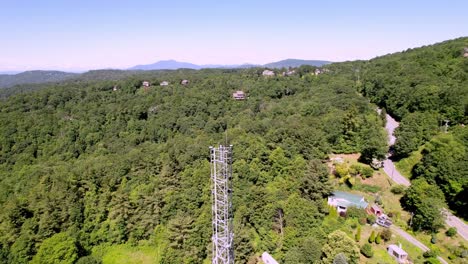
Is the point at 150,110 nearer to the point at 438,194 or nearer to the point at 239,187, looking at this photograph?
the point at 239,187

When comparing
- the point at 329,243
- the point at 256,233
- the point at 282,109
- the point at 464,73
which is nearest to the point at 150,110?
the point at 282,109

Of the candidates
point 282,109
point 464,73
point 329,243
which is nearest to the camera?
point 329,243

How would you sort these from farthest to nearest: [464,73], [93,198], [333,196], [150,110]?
[150,110] → [464,73] → [93,198] → [333,196]

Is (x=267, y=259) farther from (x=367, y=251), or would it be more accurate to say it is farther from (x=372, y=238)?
(x=372, y=238)

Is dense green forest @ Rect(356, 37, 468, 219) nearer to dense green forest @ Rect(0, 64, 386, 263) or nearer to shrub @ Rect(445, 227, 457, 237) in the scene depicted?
shrub @ Rect(445, 227, 457, 237)

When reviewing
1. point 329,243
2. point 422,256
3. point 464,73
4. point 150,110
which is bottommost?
point 422,256

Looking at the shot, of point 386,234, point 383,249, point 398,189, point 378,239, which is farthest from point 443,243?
point 398,189

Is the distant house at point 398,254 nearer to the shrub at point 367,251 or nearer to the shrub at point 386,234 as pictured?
the shrub at point 386,234
